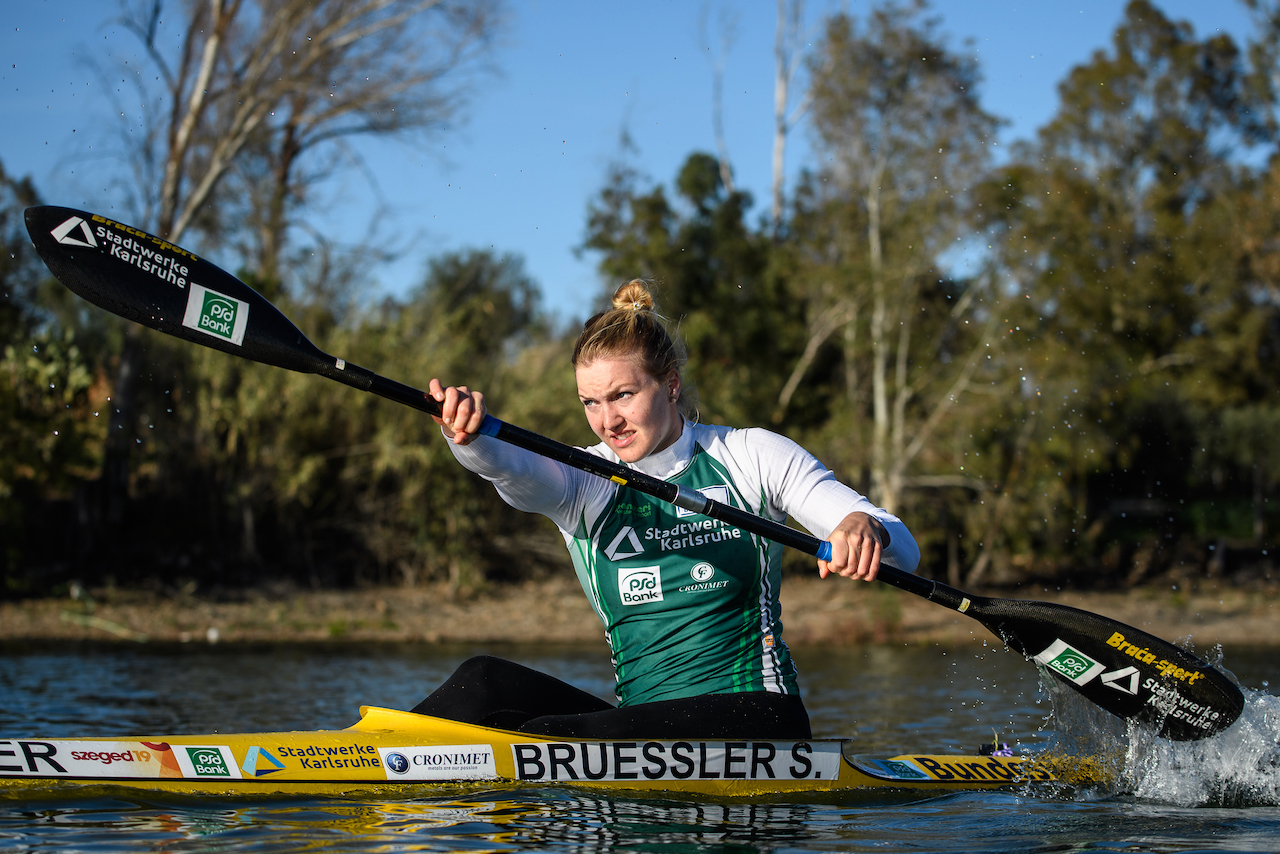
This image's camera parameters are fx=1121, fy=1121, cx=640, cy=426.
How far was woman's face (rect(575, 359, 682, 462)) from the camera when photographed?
10.9 feet

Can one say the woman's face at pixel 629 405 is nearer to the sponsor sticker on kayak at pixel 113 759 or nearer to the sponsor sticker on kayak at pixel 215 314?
the sponsor sticker on kayak at pixel 215 314

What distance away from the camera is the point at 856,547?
3.03m

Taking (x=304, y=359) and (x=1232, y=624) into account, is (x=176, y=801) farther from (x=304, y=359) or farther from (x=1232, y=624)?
(x=1232, y=624)

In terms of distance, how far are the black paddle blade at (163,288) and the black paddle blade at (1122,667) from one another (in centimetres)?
252

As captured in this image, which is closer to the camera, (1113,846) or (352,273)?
(1113,846)

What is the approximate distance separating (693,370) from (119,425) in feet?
24.2

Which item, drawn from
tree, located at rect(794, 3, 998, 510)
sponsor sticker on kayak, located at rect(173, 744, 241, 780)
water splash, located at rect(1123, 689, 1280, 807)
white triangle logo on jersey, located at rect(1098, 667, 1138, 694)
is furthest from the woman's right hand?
tree, located at rect(794, 3, 998, 510)

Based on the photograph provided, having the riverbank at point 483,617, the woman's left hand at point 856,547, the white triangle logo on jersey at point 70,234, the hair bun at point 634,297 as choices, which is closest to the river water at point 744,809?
the woman's left hand at point 856,547

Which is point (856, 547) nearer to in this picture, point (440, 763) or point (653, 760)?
point (653, 760)

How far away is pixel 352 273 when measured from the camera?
14.1 m

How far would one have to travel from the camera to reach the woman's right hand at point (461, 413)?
314 cm

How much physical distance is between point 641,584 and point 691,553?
18cm

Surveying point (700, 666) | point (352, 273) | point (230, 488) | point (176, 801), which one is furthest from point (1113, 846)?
point (352, 273)

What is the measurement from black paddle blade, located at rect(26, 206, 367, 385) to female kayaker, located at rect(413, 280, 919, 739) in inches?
34.4
